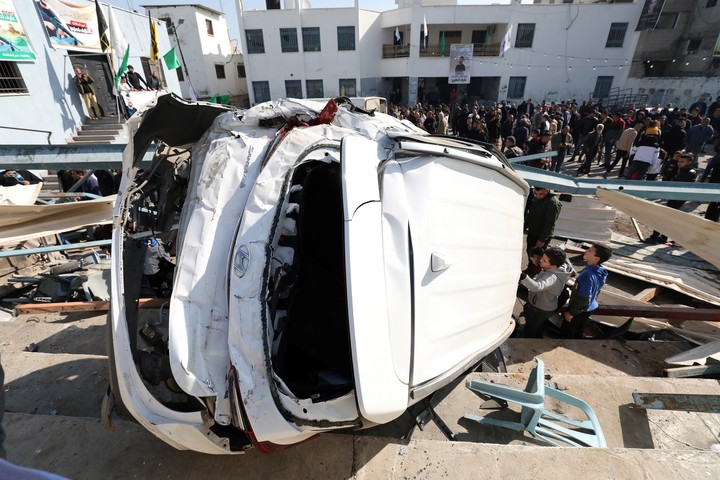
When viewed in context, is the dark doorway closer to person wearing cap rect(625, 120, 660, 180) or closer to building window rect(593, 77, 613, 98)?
person wearing cap rect(625, 120, 660, 180)

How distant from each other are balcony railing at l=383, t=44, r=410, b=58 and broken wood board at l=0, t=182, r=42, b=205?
78.9 feet

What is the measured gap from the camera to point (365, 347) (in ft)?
5.18

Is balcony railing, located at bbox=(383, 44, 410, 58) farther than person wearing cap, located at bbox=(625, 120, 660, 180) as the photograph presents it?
Yes

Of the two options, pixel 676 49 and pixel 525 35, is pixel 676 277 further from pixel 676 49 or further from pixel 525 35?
pixel 676 49

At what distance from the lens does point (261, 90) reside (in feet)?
84.7

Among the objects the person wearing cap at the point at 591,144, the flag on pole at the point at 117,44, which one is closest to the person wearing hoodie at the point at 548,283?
the person wearing cap at the point at 591,144

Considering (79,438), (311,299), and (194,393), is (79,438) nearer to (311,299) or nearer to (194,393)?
(194,393)

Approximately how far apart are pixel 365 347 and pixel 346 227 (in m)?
0.58

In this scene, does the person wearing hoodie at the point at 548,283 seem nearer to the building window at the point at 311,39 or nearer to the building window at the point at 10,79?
the building window at the point at 10,79

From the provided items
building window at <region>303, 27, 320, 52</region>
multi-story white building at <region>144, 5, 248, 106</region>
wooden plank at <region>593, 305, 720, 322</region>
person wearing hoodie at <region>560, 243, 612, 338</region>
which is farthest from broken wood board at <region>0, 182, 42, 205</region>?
building window at <region>303, 27, 320, 52</region>

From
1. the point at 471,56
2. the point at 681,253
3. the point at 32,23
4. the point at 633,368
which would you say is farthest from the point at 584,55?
the point at 32,23

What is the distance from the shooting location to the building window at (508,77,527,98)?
24156mm

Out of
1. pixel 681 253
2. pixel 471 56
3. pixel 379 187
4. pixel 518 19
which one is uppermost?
pixel 518 19

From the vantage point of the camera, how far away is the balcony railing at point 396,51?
24.6 metres
